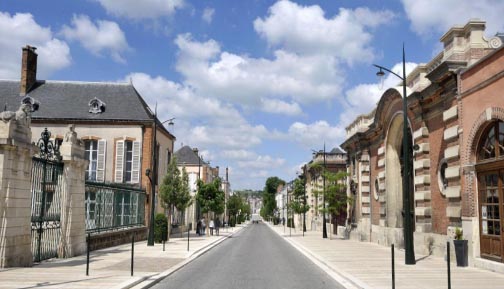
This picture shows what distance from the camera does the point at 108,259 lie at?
1784 cm

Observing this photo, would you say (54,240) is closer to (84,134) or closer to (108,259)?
(108,259)

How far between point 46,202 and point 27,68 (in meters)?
23.0

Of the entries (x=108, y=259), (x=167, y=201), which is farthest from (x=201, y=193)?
(x=108, y=259)

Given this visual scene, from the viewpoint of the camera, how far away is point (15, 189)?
14016 mm

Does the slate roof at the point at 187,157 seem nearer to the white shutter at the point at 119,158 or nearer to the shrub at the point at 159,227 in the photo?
the white shutter at the point at 119,158

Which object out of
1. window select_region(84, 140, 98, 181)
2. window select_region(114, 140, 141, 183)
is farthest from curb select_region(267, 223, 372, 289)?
window select_region(84, 140, 98, 181)

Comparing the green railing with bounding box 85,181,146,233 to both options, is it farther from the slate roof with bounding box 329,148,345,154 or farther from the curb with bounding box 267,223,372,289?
the slate roof with bounding box 329,148,345,154

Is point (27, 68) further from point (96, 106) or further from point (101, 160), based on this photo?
point (101, 160)

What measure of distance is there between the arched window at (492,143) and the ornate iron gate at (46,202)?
584 inches

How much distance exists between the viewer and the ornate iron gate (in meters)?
16.0

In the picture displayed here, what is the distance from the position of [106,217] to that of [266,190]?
132225mm

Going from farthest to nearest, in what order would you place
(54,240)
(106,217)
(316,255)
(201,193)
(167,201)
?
1. (201,193)
2. (167,201)
3. (106,217)
4. (316,255)
5. (54,240)

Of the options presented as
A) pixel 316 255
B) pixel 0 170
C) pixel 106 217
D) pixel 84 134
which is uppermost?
pixel 84 134

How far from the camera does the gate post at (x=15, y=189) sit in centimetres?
1358
